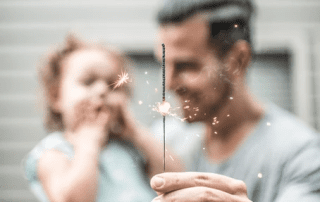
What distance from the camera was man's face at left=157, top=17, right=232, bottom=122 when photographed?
0.83 feet

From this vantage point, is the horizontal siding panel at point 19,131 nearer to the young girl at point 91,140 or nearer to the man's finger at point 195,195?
the young girl at point 91,140

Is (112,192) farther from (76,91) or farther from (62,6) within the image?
(62,6)

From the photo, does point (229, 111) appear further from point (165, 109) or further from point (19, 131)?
point (19, 131)

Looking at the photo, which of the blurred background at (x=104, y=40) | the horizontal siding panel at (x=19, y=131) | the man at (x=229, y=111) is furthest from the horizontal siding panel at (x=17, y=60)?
the man at (x=229, y=111)

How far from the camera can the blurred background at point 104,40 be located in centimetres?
42

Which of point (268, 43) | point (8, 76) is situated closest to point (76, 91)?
point (8, 76)

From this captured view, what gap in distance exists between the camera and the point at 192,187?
0.19 metres

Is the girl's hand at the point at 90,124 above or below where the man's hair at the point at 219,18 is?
below

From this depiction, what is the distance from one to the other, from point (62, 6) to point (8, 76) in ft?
0.66

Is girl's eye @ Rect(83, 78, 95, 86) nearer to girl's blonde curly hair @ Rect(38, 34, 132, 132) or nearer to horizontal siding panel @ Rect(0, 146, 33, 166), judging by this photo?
girl's blonde curly hair @ Rect(38, 34, 132, 132)

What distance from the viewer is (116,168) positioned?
289 mm

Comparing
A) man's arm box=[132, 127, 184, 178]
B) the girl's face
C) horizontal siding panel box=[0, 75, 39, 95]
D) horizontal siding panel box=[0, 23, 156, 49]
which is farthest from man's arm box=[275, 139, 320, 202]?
horizontal siding panel box=[0, 75, 39, 95]

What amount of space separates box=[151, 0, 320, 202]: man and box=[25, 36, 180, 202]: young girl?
0.06 meters

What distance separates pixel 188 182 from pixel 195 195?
0.01m
